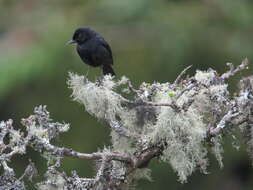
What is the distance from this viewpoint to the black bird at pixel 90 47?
5.56m

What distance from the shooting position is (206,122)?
4.04 metres

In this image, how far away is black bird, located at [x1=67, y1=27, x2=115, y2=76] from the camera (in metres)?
5.56

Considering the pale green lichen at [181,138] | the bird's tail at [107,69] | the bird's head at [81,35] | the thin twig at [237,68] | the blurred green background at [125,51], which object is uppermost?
the blurred green background at [125,51]

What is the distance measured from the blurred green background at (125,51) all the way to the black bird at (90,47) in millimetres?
2440

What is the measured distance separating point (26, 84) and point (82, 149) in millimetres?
852

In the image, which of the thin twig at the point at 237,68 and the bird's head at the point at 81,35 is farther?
the bird's head at the point at 81,35

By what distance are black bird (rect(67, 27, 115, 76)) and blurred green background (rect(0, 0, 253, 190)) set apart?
8.00 ft

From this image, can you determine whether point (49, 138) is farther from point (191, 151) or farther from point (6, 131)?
point (191, 151)

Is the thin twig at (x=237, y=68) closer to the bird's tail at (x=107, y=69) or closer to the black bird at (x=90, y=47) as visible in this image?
the black bird at (x=90, y=47)

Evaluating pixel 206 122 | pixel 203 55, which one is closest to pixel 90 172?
pixel 203 55

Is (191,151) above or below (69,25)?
below

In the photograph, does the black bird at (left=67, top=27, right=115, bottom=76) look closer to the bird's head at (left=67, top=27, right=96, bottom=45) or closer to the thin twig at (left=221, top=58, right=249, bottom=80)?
the bird's head at (left=67, top=27, right=96, bottom=45)

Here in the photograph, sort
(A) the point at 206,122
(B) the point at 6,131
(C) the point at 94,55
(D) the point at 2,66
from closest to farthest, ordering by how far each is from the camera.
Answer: (B) the point at 6,131
(A) the point at 206,122
(C) the point at 94,55
(D) the point at 2,66

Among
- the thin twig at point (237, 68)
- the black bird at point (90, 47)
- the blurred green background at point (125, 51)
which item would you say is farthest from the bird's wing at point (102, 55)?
the blurred green background at point (125, 51)
